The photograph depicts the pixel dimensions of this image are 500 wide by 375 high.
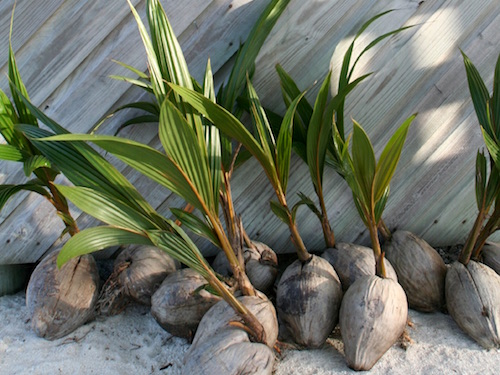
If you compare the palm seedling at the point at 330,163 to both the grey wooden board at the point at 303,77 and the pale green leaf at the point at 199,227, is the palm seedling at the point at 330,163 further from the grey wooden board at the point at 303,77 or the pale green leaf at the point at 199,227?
the pale green leaf at the point at 199,227

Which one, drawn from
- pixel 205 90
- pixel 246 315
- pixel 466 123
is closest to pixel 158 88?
pixel 205 90

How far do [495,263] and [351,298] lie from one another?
57 cm

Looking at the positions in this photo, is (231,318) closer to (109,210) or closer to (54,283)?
(109,210)

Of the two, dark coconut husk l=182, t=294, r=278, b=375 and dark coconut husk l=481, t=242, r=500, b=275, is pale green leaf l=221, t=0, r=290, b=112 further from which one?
dark coconut husk l=481, t=242, r=500, b=275

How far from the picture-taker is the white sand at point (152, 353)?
4.74 ft

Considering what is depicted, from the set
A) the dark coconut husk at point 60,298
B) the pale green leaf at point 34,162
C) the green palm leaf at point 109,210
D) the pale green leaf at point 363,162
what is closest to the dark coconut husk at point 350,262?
the pale green leaf at point 363,162

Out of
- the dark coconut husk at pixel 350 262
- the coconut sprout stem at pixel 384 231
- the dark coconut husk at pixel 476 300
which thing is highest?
the dark coconut husk at pixel 350 262

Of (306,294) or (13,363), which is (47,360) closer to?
(13,363)

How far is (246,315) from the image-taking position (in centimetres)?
139

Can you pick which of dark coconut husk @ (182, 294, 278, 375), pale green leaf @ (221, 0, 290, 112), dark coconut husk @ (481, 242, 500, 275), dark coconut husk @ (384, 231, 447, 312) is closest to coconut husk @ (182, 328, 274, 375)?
dark coconut husk @ (182, 294, 278, 375)

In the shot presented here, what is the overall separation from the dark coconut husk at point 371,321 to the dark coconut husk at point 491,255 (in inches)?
16.9

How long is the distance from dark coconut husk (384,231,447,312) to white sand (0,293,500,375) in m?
0.04

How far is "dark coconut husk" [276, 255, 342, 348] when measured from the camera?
1.52 m

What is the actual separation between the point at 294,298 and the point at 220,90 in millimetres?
691
